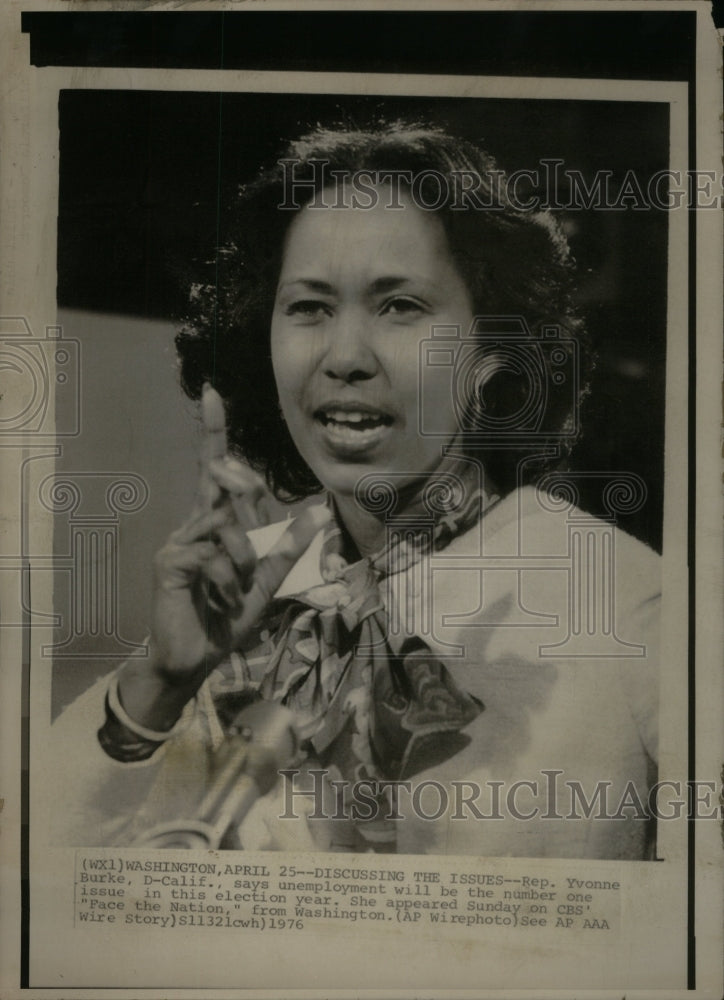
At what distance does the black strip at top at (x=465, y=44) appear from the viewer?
8.45ft

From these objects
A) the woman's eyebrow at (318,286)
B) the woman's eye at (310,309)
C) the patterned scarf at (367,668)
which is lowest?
the patterned scarf at (367,668)

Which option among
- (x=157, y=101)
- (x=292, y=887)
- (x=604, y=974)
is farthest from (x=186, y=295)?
(x=604, y=974)

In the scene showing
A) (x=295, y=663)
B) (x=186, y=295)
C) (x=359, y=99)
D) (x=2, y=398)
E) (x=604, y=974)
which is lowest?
(x=604, y=974)

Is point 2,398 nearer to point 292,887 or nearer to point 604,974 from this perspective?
point 292,887

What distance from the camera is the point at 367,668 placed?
99.8 inches

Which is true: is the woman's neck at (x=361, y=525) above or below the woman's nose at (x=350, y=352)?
below

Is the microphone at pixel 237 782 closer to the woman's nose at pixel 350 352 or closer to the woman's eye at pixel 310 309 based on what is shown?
the woman's nose at pixel 350 352

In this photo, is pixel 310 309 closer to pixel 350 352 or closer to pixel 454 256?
pixel 350 352

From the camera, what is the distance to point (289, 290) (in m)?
2.58

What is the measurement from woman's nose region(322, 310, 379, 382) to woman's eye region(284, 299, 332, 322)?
39 mm

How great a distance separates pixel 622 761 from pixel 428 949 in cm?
65

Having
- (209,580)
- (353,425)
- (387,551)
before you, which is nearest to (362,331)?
(353,425)

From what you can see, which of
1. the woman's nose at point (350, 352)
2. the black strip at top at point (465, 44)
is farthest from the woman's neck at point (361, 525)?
the black strip at top at point (465, 44)

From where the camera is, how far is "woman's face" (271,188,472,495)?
2.56 meters
